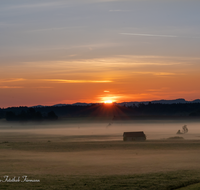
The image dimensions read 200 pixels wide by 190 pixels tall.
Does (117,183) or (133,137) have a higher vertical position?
(133,137)

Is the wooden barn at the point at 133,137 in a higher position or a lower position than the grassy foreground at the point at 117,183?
higher

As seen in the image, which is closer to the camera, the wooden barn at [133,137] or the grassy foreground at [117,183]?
the grassy foreground at [117,183]

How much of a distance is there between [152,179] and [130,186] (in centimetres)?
315

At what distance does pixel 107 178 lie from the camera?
1010 inches

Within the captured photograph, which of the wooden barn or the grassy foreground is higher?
the wooden barn

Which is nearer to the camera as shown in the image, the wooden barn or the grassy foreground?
the grassy foreground

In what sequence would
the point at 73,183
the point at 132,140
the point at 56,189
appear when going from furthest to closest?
1. the point at 132,140
2. the point at 73,183
3. the point at 56,189

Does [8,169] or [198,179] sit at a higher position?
[8,169]

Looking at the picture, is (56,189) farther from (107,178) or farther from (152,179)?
(152,179)

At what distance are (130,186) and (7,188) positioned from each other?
25.4 feet

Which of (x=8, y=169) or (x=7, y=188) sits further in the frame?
(x=8, y=169)

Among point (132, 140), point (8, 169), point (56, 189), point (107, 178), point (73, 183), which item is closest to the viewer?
point (56, 189)

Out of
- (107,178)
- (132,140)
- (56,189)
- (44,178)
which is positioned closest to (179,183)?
(107,178)

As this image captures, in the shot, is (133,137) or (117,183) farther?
(133,137)
